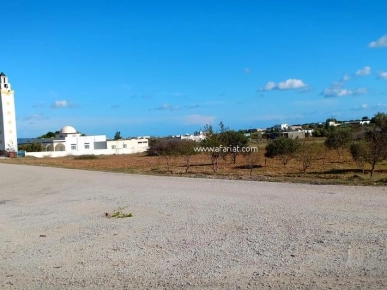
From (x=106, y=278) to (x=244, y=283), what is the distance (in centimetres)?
176

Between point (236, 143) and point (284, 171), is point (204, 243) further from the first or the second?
point (236, 143)

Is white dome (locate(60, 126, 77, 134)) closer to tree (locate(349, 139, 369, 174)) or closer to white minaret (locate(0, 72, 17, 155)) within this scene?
white minaret (locate(0, 72, 17, 155))

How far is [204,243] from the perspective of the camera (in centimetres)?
719

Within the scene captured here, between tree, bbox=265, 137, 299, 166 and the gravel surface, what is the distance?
22666mm

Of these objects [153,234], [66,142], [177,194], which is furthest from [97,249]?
[66,142]

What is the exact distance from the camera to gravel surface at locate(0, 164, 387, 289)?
5.44 m

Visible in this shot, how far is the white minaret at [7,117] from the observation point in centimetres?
8050

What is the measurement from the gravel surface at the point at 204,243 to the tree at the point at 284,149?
22.7 metres

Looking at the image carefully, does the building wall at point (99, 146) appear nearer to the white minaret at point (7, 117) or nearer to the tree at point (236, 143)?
the white minaret at point (7, 117)

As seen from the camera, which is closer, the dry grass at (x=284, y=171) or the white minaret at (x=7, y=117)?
the dry grass at (x=284, y=171)

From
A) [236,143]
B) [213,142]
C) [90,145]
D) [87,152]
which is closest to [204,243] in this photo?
[213,142]

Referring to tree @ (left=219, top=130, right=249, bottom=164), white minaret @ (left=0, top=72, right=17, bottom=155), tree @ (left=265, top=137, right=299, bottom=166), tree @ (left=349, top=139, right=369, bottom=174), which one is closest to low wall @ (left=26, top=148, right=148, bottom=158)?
white minaret @ (left=0, top=72, right=17, bottom=155)

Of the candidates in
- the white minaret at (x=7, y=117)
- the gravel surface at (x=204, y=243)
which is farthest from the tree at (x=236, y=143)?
the white minaret at (x=7, y=117)

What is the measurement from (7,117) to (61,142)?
17047 mm
